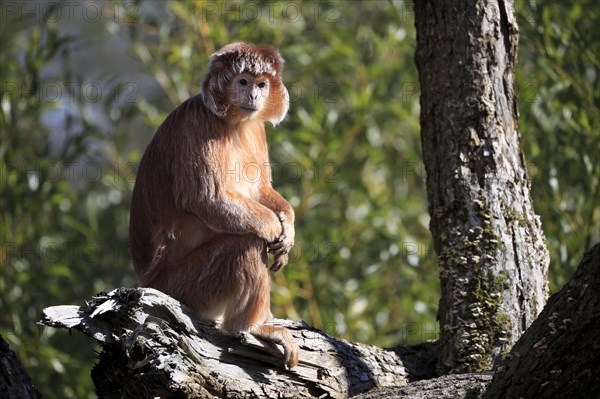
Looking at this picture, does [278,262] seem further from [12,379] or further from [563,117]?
[563,117]

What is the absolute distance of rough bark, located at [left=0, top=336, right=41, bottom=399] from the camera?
3463 millimetres

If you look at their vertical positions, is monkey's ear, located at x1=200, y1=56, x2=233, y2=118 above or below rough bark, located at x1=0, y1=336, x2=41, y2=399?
above

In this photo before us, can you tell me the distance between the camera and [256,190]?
15.5 feet

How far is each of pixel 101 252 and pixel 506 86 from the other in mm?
4803

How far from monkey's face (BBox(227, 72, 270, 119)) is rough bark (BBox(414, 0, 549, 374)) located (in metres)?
0.90

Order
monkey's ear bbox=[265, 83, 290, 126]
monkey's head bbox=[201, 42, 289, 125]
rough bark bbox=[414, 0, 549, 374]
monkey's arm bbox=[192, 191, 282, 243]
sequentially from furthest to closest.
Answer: monkey's ear bbox=[265, 83, 290, 126] → monkey's head bbox=[201, 42, 289, 125] → monkey's arm bbox=[192, 191, 282, 243] → rough bark bbox=[414, 0, 549, 374]

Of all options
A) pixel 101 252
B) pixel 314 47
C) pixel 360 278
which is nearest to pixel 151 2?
pixel 314 47

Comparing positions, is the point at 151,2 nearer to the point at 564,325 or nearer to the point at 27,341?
the point at 27,341

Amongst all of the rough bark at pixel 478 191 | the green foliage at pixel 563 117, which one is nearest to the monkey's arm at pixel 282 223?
the rough bark at pixel 478 191

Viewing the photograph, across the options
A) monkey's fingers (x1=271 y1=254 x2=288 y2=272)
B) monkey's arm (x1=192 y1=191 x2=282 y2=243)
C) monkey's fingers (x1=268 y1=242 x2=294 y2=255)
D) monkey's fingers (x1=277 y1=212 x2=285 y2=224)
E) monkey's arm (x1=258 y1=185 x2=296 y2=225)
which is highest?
monkey's arm (x1=258 y1=185 x2=296 y2=225)

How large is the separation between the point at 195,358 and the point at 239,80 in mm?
1568

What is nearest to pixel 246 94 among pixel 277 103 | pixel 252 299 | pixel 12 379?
pixel 277 103

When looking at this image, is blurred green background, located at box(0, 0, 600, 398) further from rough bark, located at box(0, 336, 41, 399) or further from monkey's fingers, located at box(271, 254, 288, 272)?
rough bark, located at box(0, 336, 41, 399)

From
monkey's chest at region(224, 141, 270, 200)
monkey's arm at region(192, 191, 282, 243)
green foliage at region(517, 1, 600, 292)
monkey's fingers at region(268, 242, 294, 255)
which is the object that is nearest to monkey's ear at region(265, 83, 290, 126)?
monkey's chest at region(224, 141, 270, 200)
